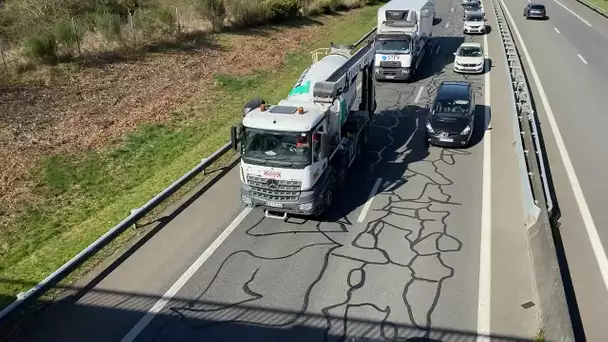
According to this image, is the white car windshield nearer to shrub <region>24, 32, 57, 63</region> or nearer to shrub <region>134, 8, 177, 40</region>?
shrub <region>134, 8, 177, 40</region>

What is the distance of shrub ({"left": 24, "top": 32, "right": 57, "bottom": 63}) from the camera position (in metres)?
22.1

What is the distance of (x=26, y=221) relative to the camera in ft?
42.5

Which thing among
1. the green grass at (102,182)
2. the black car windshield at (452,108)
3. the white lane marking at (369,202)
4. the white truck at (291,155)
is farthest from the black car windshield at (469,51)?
the white truck at (291,155)

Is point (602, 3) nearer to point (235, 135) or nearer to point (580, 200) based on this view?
point (580, 200)

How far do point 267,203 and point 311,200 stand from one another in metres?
1.04

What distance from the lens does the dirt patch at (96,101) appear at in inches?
630

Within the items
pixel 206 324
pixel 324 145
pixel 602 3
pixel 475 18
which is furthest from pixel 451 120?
pixel 602 3

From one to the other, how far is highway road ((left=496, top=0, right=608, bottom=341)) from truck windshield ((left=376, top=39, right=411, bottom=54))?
607 cm

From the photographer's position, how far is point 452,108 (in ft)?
59.0

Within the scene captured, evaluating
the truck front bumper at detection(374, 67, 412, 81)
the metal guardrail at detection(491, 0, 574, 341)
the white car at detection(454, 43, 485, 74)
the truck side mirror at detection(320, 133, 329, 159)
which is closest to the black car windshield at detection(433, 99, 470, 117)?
the metal guardrail at detection(491, 0, 574, 341)

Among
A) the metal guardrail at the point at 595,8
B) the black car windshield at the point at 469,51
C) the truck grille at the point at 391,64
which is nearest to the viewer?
the truck grille at the point at 391,64

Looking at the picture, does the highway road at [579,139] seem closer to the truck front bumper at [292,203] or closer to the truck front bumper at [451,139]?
the truck front bumper at [451,139]

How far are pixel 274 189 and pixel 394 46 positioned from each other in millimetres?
15368

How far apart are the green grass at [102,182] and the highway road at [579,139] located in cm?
827
